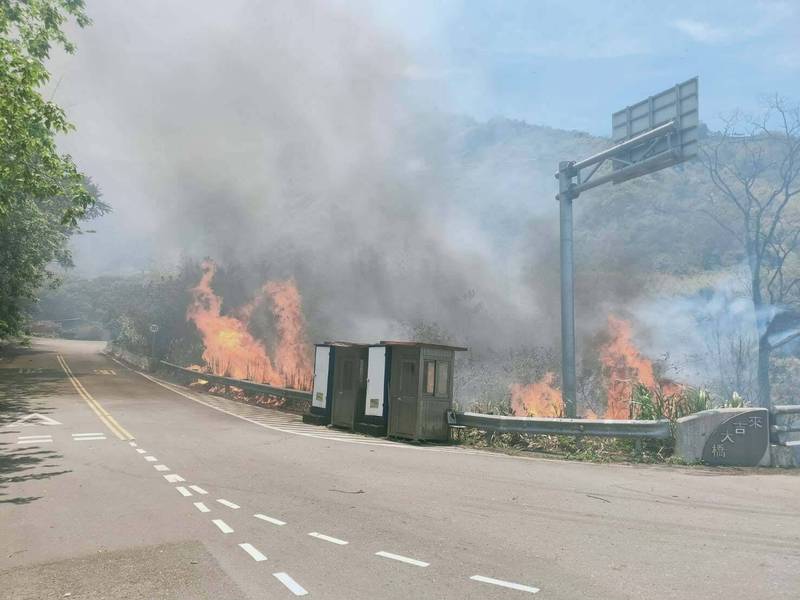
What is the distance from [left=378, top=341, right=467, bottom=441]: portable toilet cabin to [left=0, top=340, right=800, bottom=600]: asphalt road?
162 centimetres

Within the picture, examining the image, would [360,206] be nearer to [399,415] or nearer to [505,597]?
[399,415]

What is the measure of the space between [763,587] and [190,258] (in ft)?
135

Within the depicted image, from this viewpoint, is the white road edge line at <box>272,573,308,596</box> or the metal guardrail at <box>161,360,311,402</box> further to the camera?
the metal guardrail at <box>161,360,311,402</box>

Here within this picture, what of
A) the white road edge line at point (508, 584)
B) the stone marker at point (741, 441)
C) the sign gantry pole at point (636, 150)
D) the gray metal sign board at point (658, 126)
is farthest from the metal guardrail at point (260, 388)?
the white road edge line at point (508, 584)

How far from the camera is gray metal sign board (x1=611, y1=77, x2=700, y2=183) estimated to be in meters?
12.8

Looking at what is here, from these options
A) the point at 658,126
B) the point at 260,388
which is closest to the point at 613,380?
the point at 658,126

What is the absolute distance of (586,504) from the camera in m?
6.69

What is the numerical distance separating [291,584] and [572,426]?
8066 millimetres

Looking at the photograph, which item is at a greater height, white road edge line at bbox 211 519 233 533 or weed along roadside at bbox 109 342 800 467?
weed along roadside at bbox 109 342 800 467

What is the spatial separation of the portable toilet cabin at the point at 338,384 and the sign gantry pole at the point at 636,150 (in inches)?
223

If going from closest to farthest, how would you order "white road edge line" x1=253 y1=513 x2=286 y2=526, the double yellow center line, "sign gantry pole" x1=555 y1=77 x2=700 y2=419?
"white road edge line" x1=253 y1=513 x2=286 y2=526 → the double yellow center line → "sign gantry pole" x1=555 y1=77 x2=700 y2=419

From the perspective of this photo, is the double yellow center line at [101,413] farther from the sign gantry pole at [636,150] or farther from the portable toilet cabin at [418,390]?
the sign gantry pole at [636,150]

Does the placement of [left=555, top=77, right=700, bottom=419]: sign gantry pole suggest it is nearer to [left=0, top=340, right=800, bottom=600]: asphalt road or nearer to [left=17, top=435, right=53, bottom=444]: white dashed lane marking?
[left=0, top=340, right=800, bottom=600]: asphalt road

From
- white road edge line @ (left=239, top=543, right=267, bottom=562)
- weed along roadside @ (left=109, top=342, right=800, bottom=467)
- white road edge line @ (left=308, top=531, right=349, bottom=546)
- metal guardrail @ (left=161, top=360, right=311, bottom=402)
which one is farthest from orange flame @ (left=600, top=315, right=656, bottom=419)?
white road edge line @ (left=239, top=543, right=267, bottom=562)
